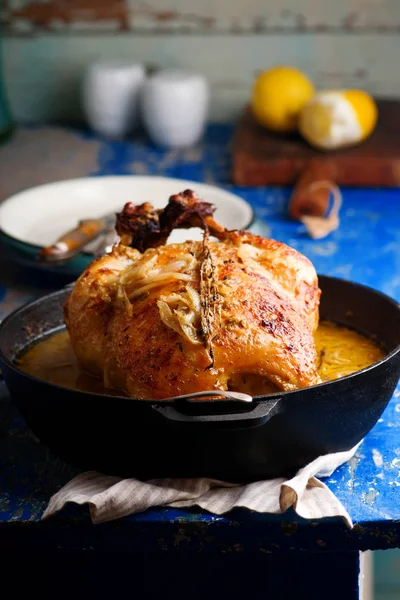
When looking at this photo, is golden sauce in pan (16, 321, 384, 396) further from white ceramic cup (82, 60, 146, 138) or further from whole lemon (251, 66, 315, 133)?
white ceramic cup (82, 60, 146, 138)

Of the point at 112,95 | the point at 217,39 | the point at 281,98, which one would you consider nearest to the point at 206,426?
the point at 281,98

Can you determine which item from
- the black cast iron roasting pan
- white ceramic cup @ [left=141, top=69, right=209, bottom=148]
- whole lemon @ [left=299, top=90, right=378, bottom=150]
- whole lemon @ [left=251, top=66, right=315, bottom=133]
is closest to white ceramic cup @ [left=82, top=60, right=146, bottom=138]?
white ceramic cup @ [left=141, top=69, right=209, bottom=148]

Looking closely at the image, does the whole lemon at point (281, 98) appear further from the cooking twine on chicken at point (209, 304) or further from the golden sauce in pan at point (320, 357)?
→ the cooking twine on chicken at point (209, 304)

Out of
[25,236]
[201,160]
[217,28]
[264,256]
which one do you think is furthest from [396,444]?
[217,28]

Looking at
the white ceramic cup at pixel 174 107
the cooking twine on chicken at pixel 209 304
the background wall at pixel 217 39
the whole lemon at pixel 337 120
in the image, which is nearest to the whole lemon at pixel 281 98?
the whole lemon at pixel 337 120

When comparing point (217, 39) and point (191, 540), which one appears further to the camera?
point (217, 39)

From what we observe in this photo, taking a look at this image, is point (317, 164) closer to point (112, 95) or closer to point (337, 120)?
point (337, 120)

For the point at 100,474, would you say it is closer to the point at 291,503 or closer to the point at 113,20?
the point at 291,503

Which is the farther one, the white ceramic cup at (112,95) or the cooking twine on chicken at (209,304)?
the white ceramic cup at (112,95)
